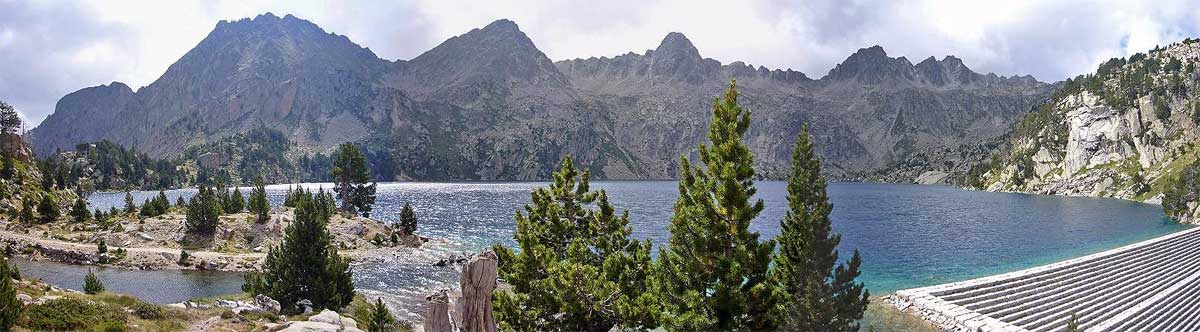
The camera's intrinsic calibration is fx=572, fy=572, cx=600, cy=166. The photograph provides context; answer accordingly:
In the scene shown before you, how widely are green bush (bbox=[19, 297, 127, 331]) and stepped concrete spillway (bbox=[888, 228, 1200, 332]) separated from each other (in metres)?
51.7

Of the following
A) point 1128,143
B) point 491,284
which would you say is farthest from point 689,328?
point 1128,143

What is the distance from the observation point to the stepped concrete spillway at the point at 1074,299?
4156 cm

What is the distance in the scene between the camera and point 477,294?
10125mm

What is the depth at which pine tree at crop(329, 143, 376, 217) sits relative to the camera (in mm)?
109000

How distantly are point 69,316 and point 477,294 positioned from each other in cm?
2939

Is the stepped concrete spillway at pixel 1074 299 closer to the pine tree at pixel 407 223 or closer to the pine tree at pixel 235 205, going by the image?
the pine tree at pixel 407 223

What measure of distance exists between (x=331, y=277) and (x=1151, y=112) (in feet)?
858

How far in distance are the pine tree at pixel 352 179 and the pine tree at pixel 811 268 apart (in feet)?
320

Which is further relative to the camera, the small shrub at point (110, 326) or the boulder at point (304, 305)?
the boulder at point (304, 305)

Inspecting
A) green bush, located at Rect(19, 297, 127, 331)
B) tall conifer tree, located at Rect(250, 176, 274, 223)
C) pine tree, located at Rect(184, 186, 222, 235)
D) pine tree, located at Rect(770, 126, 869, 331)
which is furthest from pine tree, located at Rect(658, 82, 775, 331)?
tall conifer tree, located at Rect(250, 176, 274, 223)

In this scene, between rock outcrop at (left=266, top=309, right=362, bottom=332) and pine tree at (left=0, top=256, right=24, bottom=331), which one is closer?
pine tree at (left=0, top=256, right=24, bottom=331)

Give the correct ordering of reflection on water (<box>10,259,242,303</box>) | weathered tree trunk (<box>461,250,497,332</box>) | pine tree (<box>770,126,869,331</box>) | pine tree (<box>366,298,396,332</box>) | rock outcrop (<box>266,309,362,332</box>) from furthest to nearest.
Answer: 1. reflection on water (<box>10,259,242,303</box>)
2. pine tree (<box>366,298,396,332</box>)
3. rock outcrop (<box>266,309,362,332</box>)
4. pine tree (<box>770,126,869,331</box>)
5. weathered tree trunk (<box>461,250,497,332</box>)

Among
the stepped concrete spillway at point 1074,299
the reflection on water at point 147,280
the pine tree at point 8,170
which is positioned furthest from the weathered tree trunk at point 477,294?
the pine tree at point 8,170

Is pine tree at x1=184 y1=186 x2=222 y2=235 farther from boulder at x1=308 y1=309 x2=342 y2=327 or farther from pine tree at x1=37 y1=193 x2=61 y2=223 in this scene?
boulder at x1=308 y1=309 x2=342 y2=327
